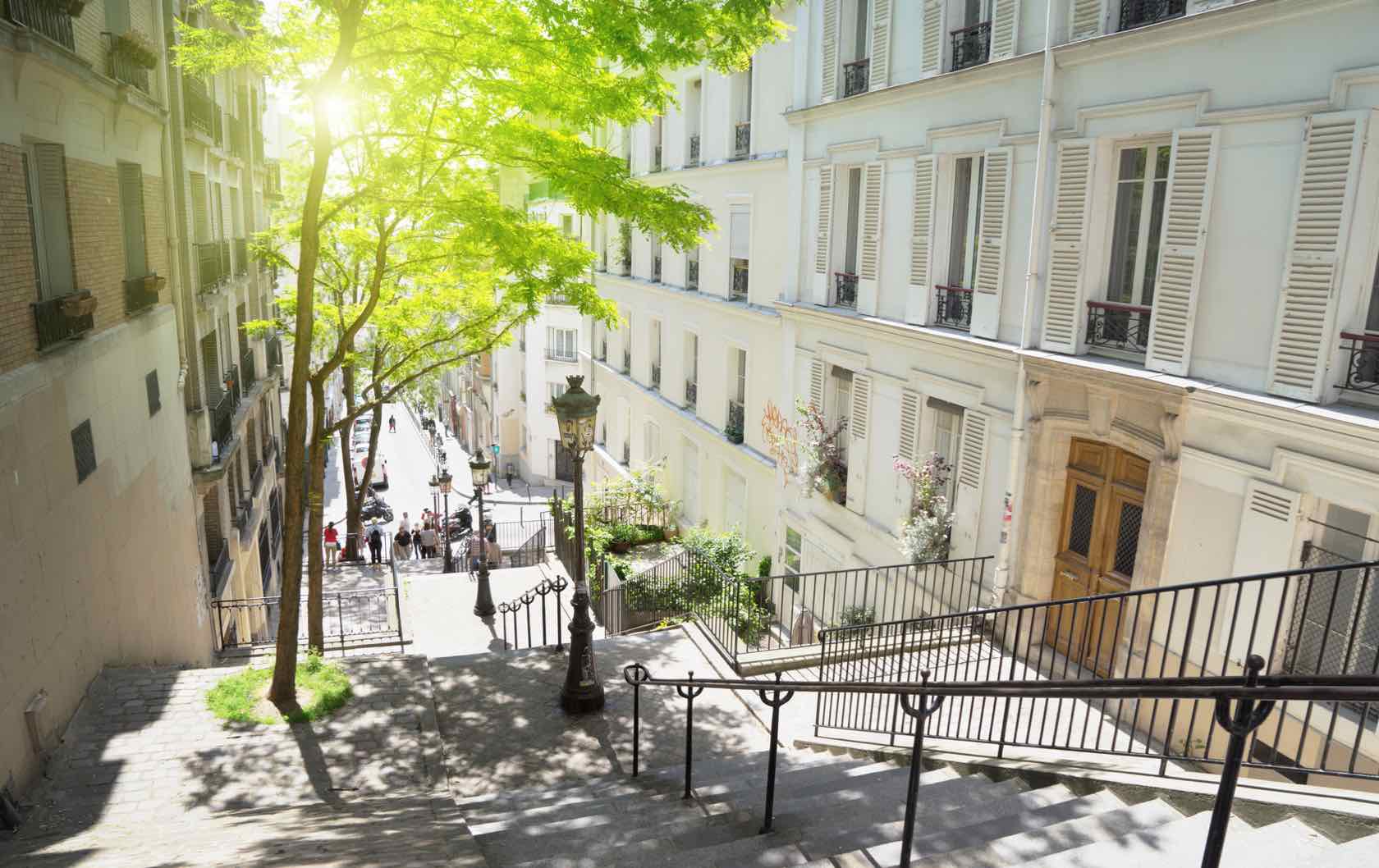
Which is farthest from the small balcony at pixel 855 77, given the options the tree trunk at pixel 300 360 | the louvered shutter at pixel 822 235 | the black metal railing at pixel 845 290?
the tree trunk at pixel 300 360

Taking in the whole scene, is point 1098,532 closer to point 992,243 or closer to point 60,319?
point 992,243

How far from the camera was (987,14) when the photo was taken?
36.5 ft

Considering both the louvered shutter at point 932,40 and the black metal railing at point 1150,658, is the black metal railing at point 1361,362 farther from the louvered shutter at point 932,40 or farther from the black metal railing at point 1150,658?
the louvered shutter at point 932,40

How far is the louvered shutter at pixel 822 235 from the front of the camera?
46.7 ft

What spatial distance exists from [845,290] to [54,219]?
34.3 ft

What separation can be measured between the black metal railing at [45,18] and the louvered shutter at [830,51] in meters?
10.1

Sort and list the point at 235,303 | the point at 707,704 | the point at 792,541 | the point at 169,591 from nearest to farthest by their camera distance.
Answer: the point at 707,704, the point at 169,591, the point at 792,541, the point at 235,303

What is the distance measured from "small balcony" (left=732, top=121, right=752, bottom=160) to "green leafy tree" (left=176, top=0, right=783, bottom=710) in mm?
6540

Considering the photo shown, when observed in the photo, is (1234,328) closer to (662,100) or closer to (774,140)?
(662,100)

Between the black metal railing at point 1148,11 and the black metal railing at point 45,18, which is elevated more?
the black metal railing at point 1148,11

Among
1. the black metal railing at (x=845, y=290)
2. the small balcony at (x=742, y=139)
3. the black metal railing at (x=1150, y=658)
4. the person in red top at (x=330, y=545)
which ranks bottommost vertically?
the person in red top at (x=330, y=545)

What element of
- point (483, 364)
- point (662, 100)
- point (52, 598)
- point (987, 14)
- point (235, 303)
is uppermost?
point (987, 14)

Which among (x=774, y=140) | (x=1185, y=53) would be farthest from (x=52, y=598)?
(x=774, y=140)

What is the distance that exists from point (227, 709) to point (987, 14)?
12.0 m
